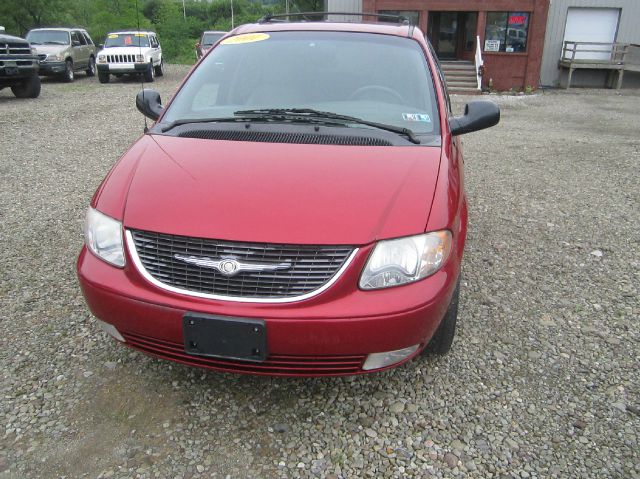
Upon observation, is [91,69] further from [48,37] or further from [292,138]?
[292,138]

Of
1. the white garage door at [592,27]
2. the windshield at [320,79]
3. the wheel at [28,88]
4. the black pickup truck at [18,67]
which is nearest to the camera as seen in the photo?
the windshield at [320,79]

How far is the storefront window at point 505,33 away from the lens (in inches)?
719

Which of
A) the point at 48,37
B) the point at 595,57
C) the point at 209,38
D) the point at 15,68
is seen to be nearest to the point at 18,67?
the point at 15,68

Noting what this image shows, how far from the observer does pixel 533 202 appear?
573 centimetres

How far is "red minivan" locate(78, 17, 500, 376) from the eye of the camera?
2.08 meters

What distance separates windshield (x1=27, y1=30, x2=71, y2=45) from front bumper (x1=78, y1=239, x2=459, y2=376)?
57.7 ft

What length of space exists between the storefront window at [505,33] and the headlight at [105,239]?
18721mm

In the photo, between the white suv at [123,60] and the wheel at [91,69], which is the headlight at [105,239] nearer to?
the white suv at [123,60]

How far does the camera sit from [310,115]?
2996 mm

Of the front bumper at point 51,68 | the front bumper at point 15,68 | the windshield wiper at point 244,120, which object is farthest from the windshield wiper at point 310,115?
the front bumper at point 51,68

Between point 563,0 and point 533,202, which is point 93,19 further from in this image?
point 533,202

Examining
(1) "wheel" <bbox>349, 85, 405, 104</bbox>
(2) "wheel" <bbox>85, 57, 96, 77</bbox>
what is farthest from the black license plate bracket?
(2) "wheel" <bbox>85, 57, 96, 77</bbox>

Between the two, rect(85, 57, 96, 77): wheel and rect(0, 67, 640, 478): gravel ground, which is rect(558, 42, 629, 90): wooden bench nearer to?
rect(0, 67, 640, 478): gravel ground

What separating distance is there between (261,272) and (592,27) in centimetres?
2216
